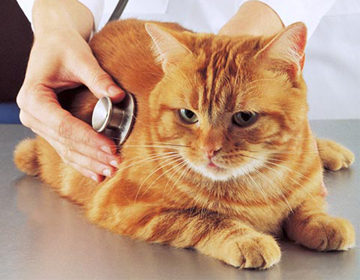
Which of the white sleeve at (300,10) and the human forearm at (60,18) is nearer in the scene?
the human forearm at (60,18)

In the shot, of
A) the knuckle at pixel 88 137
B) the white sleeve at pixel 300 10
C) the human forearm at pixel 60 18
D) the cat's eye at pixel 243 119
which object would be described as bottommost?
the knuckle at pixel 88 137

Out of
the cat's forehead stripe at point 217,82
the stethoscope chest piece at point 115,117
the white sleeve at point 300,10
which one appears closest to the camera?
the cat's forehead stripe at point 217,82

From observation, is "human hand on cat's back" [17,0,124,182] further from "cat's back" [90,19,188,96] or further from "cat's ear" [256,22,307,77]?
"cat's ear" [256,22,307,77]

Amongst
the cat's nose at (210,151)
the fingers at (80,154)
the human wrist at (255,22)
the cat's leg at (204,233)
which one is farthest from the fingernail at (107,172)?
the human wrist at (255,22)

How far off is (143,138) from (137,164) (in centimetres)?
6

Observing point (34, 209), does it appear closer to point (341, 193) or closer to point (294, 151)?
point (294, 151)

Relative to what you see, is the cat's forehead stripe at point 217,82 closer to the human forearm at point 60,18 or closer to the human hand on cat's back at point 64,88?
the human hand on cat's back at point 64,88

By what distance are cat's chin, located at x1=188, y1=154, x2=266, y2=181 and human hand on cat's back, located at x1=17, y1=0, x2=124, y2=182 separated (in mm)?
276

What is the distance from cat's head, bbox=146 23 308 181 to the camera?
3.83 feet

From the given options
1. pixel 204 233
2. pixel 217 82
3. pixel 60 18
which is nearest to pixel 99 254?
pixel 204 233

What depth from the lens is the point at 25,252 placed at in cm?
119

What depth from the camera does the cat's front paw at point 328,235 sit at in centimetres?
117

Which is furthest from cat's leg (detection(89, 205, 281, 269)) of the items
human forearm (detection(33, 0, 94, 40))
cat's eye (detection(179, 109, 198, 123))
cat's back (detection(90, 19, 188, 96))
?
human forearm (detection(33, 0, 94, 40))

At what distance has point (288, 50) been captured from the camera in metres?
1.16
